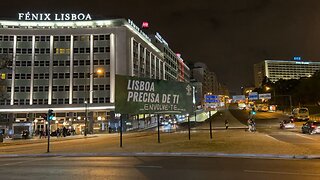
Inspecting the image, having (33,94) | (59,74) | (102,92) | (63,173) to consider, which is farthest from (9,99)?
(63,173)

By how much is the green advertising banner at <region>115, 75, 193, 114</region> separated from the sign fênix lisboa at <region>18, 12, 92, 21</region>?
61.9 meters

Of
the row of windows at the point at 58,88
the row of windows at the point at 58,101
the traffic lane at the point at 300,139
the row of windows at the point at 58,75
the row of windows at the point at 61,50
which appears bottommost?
the traffic lane at the point at 300,139

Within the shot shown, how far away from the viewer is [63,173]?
43.7 ft

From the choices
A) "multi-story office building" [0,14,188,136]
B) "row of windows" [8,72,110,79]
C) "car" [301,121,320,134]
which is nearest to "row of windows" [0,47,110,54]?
"multi-story office building" [0,14,188,136]

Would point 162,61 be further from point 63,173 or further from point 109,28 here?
point 63,173

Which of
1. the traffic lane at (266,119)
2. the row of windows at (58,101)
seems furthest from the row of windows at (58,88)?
the traffic lane at (266,119)

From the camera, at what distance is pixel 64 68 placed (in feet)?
277

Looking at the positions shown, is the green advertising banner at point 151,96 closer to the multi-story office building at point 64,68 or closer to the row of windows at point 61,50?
the multi-story office building at point 64,68

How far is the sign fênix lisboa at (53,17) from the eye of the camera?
86.6 meters

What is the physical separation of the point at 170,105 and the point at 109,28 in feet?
195

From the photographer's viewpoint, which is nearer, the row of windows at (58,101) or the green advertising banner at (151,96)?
the green advertising banner at (151,96)

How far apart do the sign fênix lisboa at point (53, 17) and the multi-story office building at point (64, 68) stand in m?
0.80

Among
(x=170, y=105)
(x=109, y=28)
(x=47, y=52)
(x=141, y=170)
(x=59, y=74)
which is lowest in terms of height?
(x=141, y=170)

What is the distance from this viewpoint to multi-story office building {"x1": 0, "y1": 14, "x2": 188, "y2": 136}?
270ft
